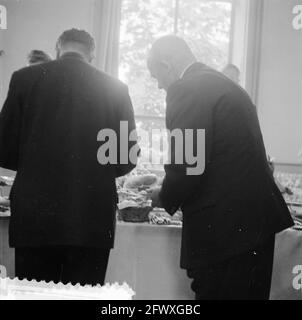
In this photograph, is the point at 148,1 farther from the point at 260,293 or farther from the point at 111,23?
the point at 260,293

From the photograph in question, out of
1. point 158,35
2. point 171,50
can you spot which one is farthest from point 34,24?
point 171,50

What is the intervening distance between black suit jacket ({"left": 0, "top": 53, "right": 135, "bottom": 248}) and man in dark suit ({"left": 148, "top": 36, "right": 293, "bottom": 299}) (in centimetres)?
23

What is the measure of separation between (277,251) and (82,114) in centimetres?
93

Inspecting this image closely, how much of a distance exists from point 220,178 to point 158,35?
372 centimetres

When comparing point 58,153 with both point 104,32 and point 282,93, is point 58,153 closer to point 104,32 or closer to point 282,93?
point 104,32

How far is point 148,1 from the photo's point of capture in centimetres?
471

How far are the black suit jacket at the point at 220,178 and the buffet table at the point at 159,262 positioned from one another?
0.48 m

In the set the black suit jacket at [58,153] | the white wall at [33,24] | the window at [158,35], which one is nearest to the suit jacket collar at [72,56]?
the black suit jacket at [58,153]

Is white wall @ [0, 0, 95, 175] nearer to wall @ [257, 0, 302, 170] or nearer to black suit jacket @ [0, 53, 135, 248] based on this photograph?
wall @ [257, 0, 302, 170]

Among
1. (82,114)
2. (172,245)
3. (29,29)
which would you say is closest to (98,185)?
(82,114)

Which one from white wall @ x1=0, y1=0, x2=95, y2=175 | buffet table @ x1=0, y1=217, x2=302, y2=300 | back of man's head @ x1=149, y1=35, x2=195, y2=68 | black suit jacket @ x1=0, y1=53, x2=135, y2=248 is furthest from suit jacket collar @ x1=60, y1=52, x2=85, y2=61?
white wall @ x1=0, y1=0, x2=95, y2=175

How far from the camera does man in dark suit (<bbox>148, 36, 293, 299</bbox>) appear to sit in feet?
4.17

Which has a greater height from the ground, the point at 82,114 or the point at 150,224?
the point at 82,114

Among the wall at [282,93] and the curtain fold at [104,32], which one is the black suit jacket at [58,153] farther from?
the wall at [282,93]
